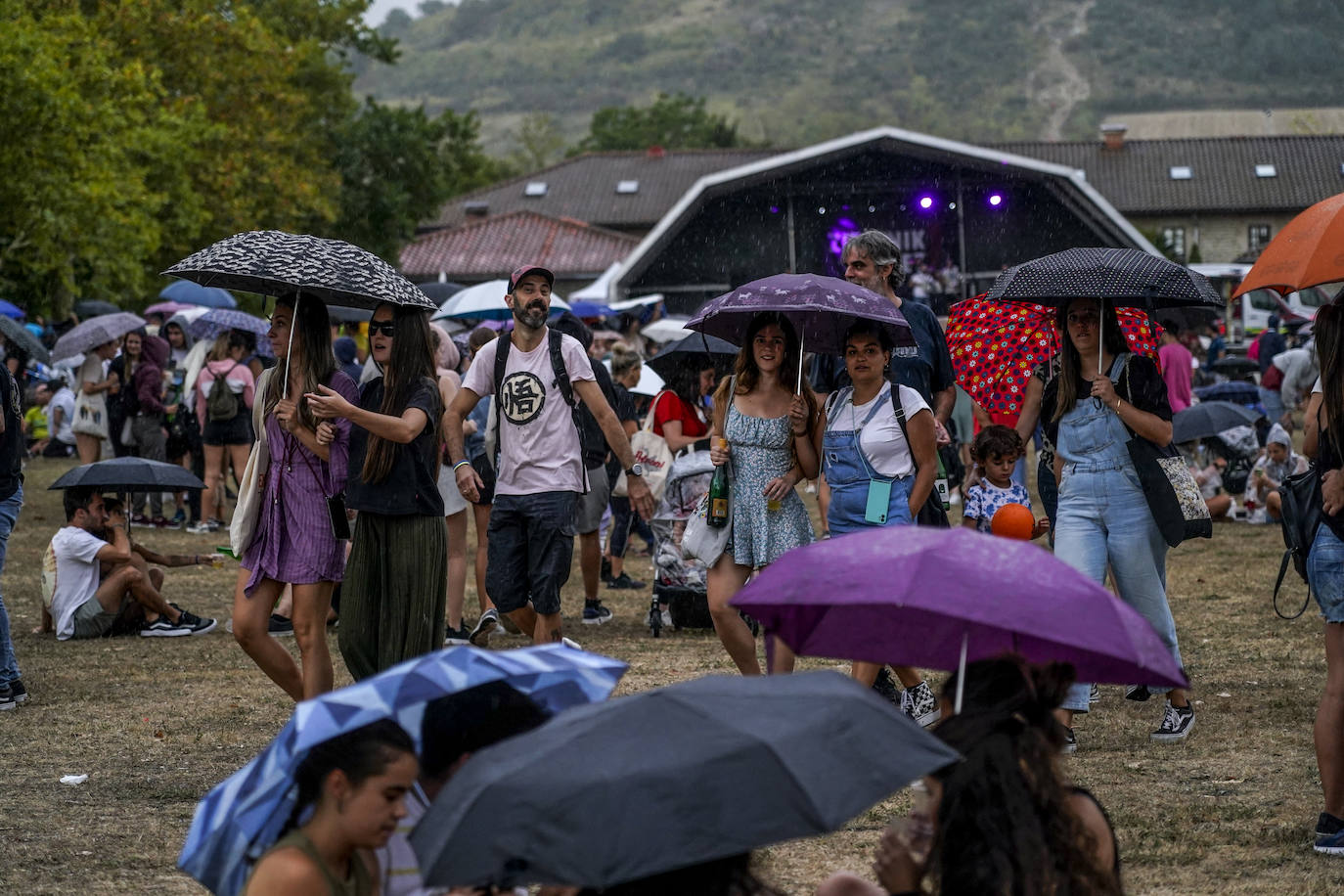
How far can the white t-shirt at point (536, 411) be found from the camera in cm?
770

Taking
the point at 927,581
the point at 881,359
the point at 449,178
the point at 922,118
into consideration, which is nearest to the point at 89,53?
the point at 881,359

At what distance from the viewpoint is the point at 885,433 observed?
22.6ft


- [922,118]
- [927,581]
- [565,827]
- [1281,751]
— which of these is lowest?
[1281,751]

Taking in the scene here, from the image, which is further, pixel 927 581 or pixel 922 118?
pixel 922 118

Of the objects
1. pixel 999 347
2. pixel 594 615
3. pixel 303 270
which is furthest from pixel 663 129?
pixel 303 270

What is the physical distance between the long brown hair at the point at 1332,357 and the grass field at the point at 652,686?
1.37 m

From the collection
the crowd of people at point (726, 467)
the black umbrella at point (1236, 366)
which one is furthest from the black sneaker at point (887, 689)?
the black umbrella at point (1236, 366)

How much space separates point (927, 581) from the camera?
10.8 ft

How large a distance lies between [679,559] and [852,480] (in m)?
3.56

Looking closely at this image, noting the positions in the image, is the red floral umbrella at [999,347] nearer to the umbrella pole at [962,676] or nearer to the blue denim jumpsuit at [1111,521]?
the blue denim jumpsuit at [1111,521]

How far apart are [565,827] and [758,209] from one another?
35.3 m

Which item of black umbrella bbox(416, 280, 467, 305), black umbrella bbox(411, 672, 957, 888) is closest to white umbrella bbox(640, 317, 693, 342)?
black umbrella bbox(416, 280, 467, 305)

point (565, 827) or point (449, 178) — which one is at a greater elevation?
point (449, 178)

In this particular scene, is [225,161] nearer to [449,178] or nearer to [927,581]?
[449,178]
